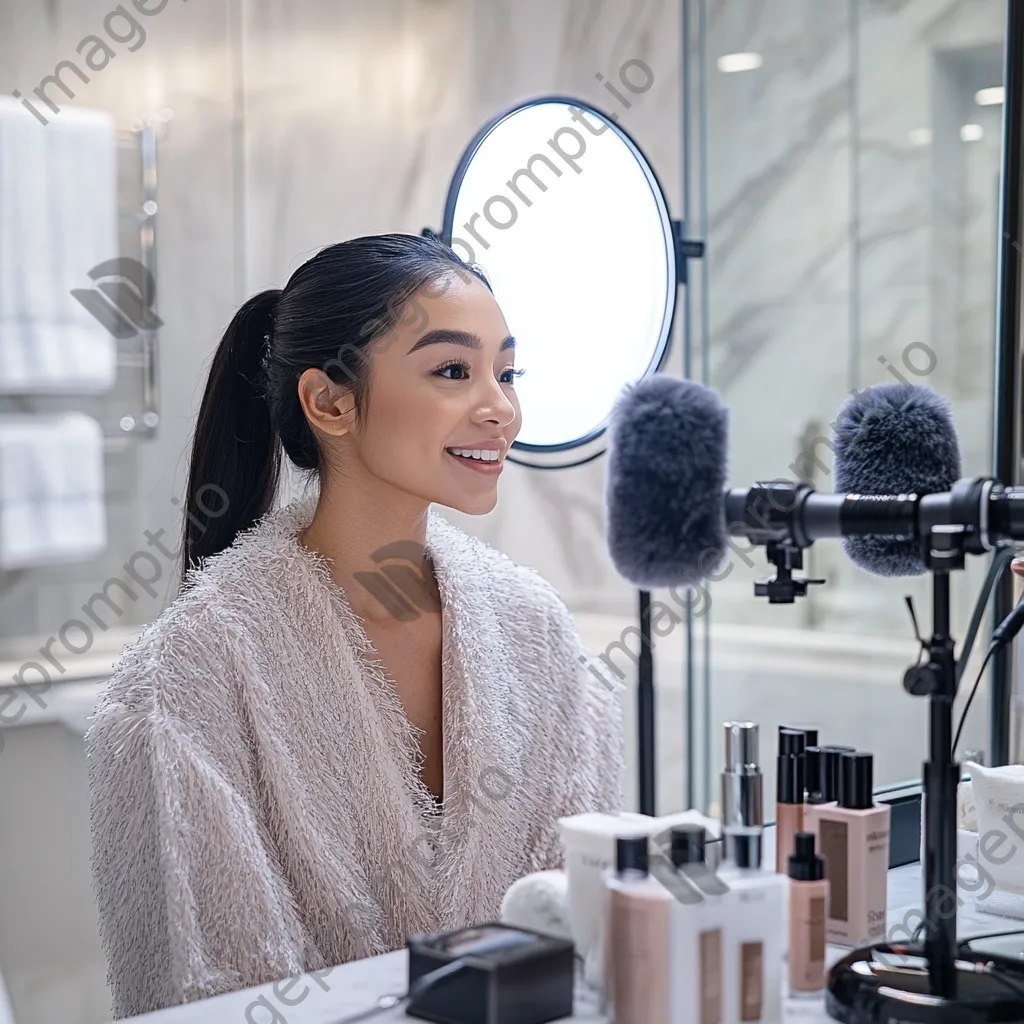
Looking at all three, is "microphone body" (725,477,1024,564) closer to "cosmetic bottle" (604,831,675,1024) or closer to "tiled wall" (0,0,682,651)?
"cosmetic bottle" (604,831,675,1024)

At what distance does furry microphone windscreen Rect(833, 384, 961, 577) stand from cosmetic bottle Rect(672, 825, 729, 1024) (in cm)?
27

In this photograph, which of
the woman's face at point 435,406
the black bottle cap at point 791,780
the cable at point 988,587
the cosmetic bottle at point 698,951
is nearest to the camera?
the cosmetic bottle at point 698,951

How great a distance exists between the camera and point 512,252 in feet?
4.00

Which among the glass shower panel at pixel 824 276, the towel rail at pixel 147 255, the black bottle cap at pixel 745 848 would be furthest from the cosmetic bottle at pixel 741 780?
the towel rail at pixel 147 255

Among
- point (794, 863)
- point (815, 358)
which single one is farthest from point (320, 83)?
point (794, 863)

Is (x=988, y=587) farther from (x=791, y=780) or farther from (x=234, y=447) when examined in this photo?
(x=234, y=447)

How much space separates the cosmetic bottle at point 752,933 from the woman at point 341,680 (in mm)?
375

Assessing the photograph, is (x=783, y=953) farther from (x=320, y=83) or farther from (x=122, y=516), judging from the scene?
(x=320, y=83)

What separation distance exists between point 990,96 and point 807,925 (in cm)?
103

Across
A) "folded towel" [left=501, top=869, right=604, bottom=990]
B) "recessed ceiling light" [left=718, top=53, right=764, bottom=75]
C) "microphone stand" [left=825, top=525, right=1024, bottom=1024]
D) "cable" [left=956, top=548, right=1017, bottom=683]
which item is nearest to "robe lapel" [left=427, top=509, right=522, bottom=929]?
"folded towel" [left=501, top=869, right=604, bottom=990]

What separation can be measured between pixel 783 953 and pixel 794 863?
0.08m

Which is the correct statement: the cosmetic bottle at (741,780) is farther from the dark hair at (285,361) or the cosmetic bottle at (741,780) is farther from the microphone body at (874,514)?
the dark hair at (285,361)

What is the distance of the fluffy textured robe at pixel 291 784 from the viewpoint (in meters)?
0.92

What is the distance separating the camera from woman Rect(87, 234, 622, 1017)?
94cm
